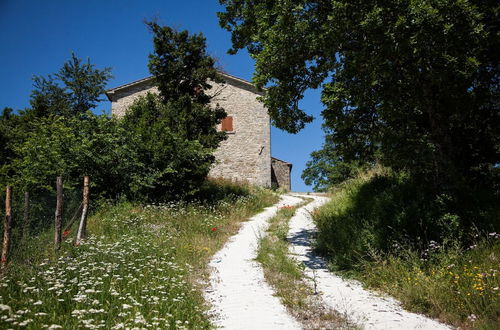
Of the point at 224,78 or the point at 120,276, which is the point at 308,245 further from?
the point at 224,78

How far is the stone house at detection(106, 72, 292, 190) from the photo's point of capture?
85.6 ft

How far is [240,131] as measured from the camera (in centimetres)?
2655

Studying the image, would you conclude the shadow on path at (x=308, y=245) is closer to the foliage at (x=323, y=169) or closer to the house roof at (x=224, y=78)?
the house roof at (x=224, y=78)

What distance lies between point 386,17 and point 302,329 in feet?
20.5

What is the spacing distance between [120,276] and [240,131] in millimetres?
21445

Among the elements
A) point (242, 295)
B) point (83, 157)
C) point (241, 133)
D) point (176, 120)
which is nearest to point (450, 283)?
point (242, 295)

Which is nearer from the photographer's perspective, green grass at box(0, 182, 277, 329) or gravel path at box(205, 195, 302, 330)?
green grass at box(0, 182, 277, 329)

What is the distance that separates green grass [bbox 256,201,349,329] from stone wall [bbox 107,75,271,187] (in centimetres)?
1567

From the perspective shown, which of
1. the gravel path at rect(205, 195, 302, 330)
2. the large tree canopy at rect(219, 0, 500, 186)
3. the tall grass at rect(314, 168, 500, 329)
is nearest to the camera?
the gravel path at rect(205, 195, 302, 330)

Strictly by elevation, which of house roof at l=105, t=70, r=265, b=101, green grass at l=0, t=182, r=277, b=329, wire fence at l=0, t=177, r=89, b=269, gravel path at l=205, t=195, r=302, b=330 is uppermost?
house roof at l=105, t=70, r=265, b=101

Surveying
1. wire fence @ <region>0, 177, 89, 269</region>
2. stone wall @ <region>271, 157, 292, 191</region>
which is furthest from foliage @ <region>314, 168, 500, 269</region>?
stone wall @ <region>271, 157, 292, 191</region>

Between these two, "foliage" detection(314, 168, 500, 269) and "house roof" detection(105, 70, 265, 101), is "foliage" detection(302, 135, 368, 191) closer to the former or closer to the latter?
"house roof" detection(105, 70, 265, 101)

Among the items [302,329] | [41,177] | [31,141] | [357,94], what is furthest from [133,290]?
[31,141]

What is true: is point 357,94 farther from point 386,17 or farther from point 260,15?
point 260,15
